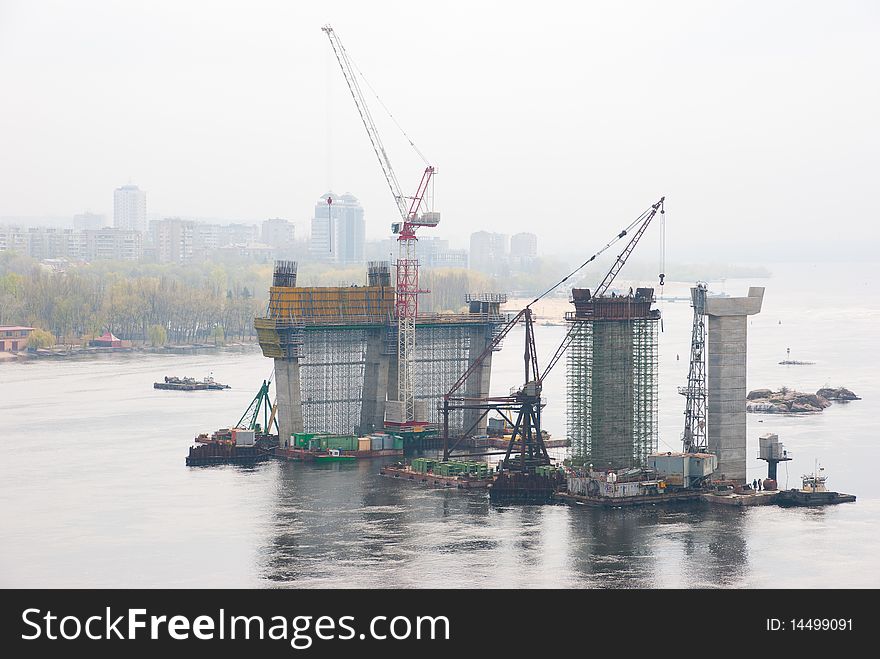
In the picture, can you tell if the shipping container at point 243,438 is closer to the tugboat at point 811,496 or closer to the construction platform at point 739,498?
the construction platform at point 739,498

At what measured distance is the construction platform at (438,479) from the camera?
409 ft

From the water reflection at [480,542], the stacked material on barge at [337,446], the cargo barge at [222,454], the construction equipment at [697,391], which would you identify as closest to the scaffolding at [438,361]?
the stacked material on barge at [337,446]

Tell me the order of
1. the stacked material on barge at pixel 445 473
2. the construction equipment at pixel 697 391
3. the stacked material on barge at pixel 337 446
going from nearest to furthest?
the construction equipment at pixel 697 391 < the stacked material on barge at pixel 445 473 < the stacked material on barge at pixel 337 446

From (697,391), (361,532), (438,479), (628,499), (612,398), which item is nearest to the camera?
(361,532)

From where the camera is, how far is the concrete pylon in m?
121

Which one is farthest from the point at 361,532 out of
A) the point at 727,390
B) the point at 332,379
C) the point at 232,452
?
the point at 332,379

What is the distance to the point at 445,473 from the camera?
12769 cm

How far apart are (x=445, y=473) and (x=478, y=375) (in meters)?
25.2

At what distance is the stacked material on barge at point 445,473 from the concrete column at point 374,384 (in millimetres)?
15438

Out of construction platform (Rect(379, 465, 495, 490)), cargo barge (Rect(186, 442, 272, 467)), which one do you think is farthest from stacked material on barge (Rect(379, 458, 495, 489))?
cargo barge (Rect(186, 442, 272, 467))

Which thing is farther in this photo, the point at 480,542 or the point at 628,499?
the point at 628,499

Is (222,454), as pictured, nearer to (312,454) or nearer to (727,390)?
(312,454)

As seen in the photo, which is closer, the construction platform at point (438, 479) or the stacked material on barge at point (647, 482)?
the stacked material on barge at point (647, 482)

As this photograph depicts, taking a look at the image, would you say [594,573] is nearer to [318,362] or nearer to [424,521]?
[424,521]
